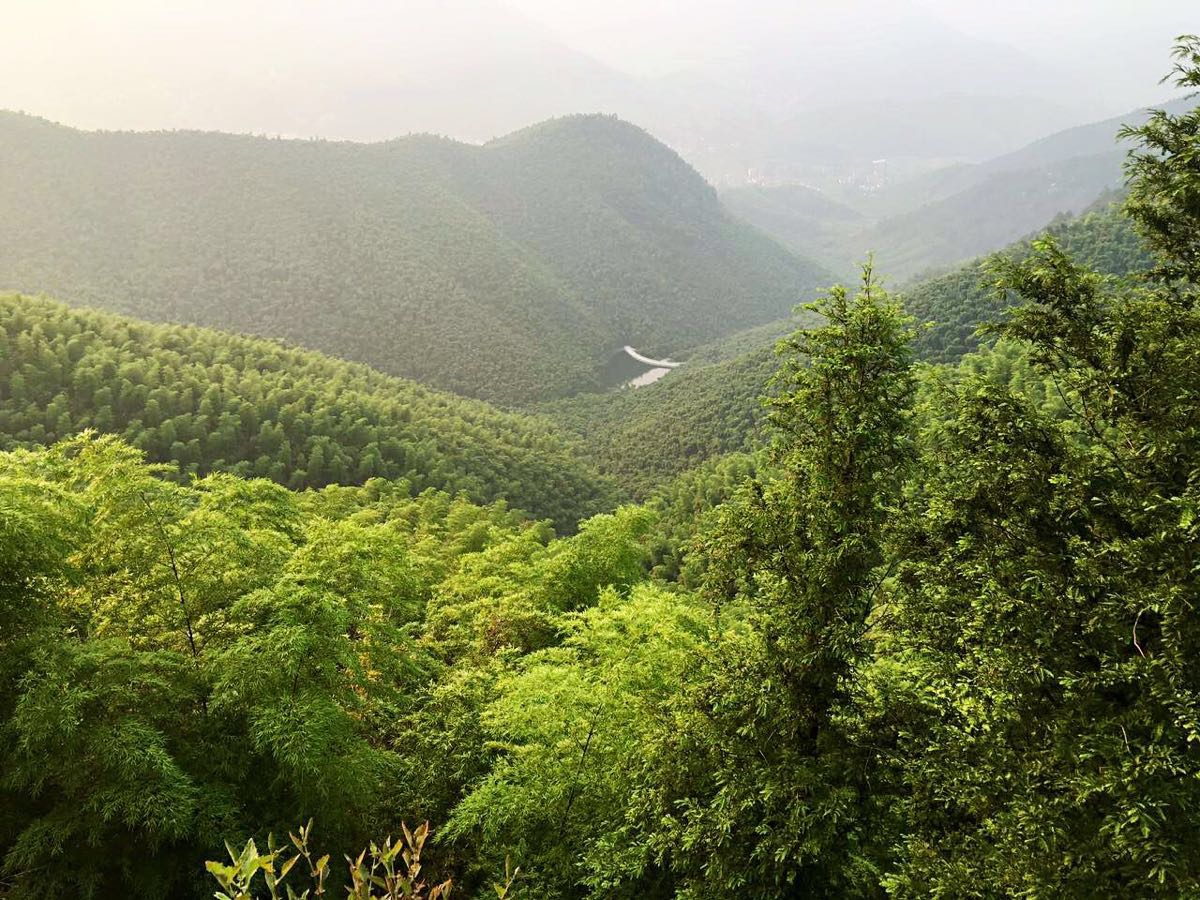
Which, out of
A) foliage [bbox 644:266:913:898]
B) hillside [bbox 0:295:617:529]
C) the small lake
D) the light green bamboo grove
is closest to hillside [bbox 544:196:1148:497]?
hillside [bbox 0:295:617:529]

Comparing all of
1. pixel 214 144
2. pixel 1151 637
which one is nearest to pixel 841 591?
pixel 1151 637

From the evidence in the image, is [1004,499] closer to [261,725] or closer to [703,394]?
[261,725]

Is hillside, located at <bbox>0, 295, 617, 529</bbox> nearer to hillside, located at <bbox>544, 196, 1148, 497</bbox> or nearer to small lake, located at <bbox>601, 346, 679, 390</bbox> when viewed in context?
hillside, located at <bbox>544, 196, 1148, 497</bbox>

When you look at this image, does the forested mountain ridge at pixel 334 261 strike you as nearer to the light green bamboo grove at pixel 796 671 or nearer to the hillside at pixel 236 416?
the hillside at pixel 236 416

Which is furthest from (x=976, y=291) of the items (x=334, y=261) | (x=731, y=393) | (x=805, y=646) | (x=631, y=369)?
(x=334, y=261)

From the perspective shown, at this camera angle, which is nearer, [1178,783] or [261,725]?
[1178,783]

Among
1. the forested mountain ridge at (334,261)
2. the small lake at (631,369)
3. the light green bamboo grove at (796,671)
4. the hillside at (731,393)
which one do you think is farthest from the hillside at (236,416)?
the small lake at (631,369)
